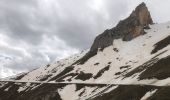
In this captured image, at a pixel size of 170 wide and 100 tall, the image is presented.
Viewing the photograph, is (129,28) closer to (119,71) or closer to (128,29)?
(128,29)

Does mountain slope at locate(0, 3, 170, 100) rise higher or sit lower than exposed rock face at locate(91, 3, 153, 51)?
lower

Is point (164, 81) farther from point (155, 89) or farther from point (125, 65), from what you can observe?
point (125, 65)

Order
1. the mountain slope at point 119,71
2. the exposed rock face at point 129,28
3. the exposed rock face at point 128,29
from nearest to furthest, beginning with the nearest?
the mountain slope at point 119,71, the exposed rock face at point 128,29, the exposed rock face at point 129,28

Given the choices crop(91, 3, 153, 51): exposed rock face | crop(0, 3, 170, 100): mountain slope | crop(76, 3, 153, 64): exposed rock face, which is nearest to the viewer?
crop(0, 3, 170, 100): mountain slope

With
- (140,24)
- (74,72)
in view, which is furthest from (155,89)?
(140,24)

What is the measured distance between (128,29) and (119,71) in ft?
208

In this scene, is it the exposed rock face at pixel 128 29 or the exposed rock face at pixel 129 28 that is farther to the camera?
the exposed rock face at pixel 129 28

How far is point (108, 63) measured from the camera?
128 m

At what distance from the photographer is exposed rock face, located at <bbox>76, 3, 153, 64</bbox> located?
161875 mm

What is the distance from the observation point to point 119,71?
350ft

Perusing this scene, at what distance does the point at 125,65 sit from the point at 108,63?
14765mm

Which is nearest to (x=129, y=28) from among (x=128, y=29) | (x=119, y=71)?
(x=128, y=29)

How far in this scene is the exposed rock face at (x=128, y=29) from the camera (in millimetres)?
161875

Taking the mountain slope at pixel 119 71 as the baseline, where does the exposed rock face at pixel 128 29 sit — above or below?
above
